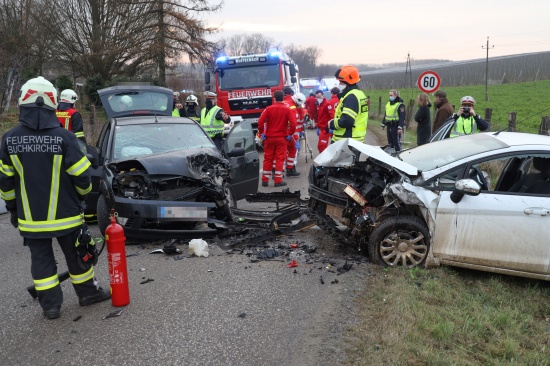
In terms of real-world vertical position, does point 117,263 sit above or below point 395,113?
below

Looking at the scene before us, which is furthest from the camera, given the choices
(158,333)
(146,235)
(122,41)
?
(122,41)

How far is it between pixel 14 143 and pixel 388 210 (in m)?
3.55

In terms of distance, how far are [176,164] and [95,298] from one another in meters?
2.29

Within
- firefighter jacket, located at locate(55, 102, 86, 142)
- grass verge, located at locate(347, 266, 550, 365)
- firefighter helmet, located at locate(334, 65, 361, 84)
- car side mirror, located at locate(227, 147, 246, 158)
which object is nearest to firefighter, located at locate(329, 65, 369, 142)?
firefighter helmet, located at locate(334, 65, 361, 84)

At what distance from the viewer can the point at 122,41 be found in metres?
25.8

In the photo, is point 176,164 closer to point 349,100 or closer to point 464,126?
point 349,100

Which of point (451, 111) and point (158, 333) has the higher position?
point (451, 111)

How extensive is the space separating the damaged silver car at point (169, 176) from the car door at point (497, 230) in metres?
2.70

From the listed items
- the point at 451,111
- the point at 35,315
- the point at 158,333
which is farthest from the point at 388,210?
the point at 451,111

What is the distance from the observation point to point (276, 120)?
9.88 metres

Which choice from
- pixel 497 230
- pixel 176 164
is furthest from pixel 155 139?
pixel 497 230

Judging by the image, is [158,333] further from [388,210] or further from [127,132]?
[127,132]

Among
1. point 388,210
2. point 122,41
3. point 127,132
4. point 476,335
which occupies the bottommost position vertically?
point 476,335

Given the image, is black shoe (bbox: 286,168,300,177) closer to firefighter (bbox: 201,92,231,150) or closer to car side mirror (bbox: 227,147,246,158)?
firefighter (bbox: 201,92,231,150)
